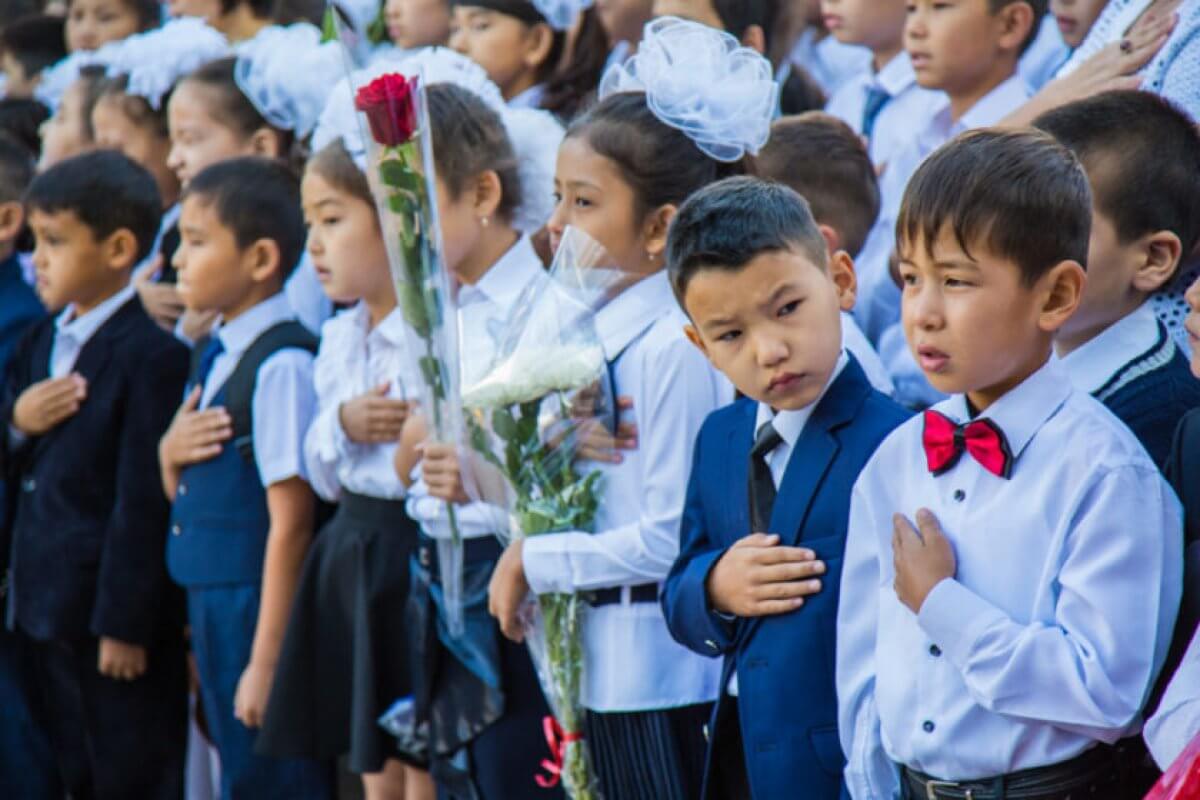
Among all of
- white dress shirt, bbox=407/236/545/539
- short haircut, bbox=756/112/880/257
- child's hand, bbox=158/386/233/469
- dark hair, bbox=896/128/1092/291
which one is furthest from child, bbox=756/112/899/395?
child's hand, bbox=158/386/233/469

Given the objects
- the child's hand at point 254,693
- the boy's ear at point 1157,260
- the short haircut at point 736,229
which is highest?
the short haircut at point 736,229

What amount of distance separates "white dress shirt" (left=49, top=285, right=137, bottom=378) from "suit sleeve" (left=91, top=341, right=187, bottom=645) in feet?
1.05

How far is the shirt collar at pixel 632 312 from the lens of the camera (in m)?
3.30

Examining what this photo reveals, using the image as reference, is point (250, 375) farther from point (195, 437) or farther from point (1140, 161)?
point (1140, 161)

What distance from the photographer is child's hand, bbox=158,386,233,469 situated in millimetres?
4430

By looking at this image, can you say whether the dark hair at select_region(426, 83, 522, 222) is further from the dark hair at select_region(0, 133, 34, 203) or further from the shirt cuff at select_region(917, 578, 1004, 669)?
the dark hair at select_region(0, 133, 34, 203)

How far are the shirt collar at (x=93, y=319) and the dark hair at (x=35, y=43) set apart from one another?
12.0ft

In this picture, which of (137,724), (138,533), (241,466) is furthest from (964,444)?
(137,724)

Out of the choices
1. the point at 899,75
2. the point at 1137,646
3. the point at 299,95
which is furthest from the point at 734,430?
the point at 299,95

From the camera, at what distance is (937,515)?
239cm

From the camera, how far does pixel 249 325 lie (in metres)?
4.57

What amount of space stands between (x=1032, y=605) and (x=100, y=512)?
330 cm

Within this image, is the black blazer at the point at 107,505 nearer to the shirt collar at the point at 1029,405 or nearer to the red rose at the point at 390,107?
the red rose at the point at 390,107

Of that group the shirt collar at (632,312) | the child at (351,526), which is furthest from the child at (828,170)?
the child at (351,526)
